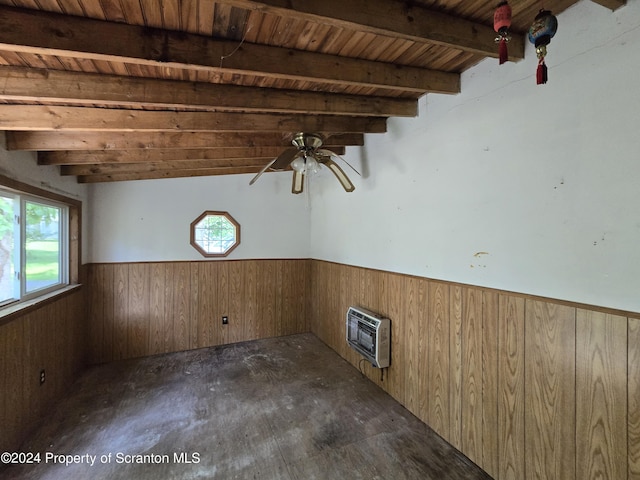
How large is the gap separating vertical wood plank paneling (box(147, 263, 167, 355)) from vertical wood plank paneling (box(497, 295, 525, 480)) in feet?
12.3

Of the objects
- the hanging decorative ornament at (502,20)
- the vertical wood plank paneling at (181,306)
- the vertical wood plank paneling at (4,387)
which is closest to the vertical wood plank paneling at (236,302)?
the vertical wood plank paneling at (181,306)

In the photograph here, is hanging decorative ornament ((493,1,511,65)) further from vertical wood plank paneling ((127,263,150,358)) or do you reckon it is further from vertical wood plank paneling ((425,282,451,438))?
vertical wood plank paneling ((127,263,150,358))

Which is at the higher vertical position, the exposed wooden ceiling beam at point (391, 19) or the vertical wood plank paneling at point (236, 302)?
the exposed wooden ceiling beam at point (391, 19)

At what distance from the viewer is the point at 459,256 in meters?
2.01

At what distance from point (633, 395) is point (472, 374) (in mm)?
810

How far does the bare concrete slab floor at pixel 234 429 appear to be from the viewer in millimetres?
1826

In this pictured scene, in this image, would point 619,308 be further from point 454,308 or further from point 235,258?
point 235,258

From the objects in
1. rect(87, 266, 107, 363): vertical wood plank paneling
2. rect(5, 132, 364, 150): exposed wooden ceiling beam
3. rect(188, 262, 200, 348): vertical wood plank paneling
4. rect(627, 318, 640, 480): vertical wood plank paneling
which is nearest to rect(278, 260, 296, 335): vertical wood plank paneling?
rect(188, 262, 200, 348): vertical wood plank paneling

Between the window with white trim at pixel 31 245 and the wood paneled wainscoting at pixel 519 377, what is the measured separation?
3.19 metres

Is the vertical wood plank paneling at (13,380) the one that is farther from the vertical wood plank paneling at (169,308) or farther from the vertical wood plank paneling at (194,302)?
the vertical wood plank paneling at (194,302)

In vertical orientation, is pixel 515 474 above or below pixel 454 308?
below

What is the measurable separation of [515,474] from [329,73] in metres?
2.61

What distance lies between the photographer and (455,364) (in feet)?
6.60

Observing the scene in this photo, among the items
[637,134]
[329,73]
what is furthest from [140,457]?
[637,134]
